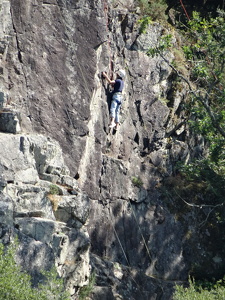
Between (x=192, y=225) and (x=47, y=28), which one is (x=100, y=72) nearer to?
(x=47, y=28)

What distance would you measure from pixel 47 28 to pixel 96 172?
437 centimetres

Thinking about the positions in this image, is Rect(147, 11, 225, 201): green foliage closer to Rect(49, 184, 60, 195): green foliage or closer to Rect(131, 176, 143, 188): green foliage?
Rect(131, 176, 143, 188): green foliage

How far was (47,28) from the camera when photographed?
59.7 feet

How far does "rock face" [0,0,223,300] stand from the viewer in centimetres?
1502

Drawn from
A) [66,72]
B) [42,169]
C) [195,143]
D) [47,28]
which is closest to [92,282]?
[42,169]

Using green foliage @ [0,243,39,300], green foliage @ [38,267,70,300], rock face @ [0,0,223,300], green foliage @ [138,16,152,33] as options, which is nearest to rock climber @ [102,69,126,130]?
rock face @ [0,0,223,300]

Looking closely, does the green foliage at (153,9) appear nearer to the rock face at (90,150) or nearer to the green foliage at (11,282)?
the rock face at (90,150)

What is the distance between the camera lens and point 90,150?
60.9 ft

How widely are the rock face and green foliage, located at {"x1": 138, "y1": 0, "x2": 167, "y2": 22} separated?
37.7 inches

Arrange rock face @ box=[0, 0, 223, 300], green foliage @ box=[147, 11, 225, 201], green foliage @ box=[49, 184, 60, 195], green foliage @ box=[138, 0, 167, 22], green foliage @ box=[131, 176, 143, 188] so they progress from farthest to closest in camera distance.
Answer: green foliage @ box=[138, 0, 167, 22] → green foliage @ box=[131, 176, 143, 188] → green foliage @ box=[147, 11, 225, 201] → green foliage @ box=[49, 184, 60, 195] → rock face @ box=[0, 0, 223, 300]

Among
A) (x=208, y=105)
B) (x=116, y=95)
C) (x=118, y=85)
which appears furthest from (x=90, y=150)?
(x=208, y=105)

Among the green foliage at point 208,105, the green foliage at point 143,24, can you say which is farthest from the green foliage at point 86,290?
the green foliage at point 143,24

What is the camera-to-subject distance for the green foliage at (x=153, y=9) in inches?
937

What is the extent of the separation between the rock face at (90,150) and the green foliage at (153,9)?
958mm
